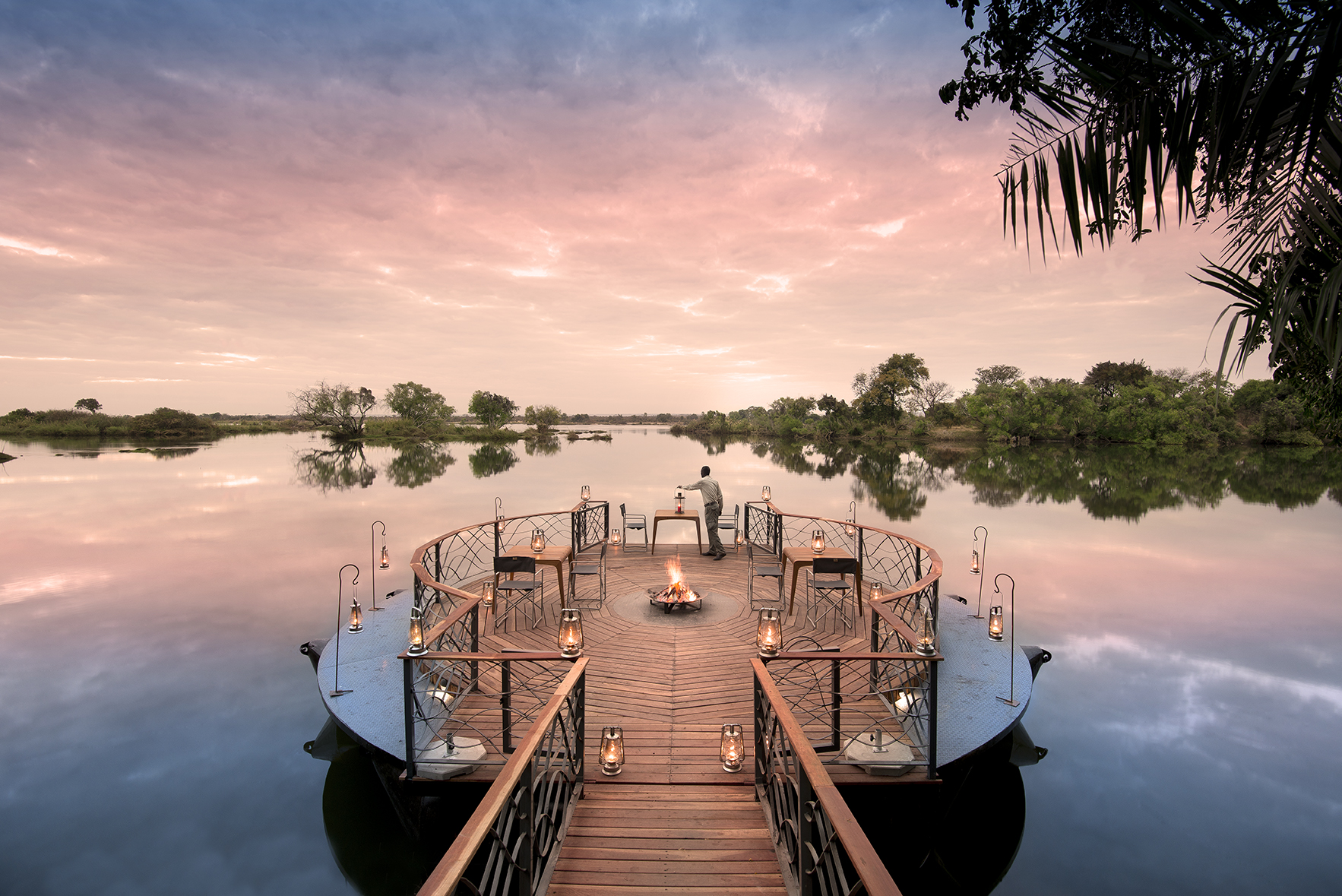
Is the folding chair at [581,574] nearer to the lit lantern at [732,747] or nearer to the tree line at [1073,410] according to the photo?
the lit lantern at [732,747]

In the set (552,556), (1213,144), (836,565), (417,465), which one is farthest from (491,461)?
(1213,144)

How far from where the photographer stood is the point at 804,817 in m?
2.46

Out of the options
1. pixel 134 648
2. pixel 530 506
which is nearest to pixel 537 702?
pixel 134 648

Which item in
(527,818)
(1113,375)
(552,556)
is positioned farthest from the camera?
(1113,375)

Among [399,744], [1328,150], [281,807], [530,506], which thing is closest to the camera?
[1328,150]

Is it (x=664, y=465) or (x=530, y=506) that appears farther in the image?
(x=664, y=465)

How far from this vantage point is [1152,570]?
13.0 meters

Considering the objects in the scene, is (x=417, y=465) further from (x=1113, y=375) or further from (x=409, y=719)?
(x=1113, y=375)

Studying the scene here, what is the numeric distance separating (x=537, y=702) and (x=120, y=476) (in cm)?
3710

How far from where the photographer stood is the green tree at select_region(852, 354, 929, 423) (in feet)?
170

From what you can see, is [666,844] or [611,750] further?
[611,750]

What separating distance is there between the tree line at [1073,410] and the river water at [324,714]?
29160mm

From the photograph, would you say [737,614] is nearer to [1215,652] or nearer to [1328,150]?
A: [1328,150]

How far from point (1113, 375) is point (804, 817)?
73.4 meters
